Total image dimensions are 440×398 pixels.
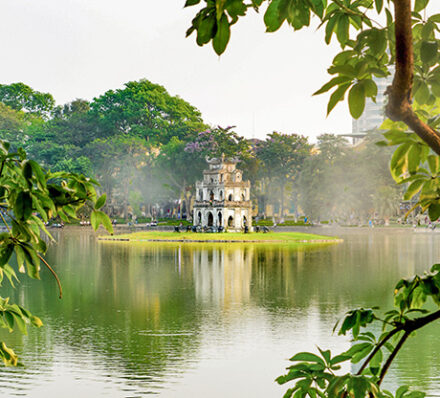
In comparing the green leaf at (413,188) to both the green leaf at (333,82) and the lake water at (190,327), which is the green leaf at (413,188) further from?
the lake water at (190,327)

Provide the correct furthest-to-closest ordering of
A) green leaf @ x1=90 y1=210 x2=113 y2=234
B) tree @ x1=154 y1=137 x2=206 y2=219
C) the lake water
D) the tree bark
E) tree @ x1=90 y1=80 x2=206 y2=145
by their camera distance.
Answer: tree @ x1=90 y1=80 x2=206 y2=145, tree @ x1=154 y1=137 x2=206 y2=219, the lake water, green leaf @ x1=90 y1=210 x2=113 y2=234, the tree bark

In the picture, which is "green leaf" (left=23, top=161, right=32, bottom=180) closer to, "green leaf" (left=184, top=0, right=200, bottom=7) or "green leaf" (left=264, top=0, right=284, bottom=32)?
"green leaf" (left=184, top=0, right=200, bottom=7)

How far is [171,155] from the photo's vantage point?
229 ft

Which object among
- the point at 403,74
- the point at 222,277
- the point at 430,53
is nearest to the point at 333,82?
the point at 403,74

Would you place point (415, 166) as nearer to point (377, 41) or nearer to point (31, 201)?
point (377, 41)

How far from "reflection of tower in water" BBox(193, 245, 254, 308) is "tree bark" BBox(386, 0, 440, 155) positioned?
580 inches

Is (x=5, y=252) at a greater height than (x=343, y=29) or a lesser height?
lesser

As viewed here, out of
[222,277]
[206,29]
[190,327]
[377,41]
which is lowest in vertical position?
[190,327]

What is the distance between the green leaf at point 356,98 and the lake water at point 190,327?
752cm

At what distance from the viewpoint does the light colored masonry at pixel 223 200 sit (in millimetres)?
50969

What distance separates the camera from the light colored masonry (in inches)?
2007

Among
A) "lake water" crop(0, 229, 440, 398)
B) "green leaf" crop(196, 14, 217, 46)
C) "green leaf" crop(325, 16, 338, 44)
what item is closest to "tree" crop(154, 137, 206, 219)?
"lake water" crop(0, 229, 440, 398)

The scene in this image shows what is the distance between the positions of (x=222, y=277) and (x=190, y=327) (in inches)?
327

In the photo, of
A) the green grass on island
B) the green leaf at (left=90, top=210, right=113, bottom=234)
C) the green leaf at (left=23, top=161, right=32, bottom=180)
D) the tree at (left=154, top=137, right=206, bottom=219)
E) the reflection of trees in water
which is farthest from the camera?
the tree at (left=154, top=137, right=206, bottom=219)
